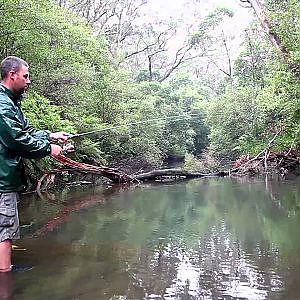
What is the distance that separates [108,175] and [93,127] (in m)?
2.75

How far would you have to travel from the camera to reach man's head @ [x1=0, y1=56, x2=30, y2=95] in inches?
163

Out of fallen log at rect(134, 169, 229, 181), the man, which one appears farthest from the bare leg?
fallen log at rect(134, 169, 229, 181)

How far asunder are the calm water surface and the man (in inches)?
14.7

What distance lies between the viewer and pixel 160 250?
5.01 metres

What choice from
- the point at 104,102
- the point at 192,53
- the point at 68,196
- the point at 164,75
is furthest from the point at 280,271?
the point at 192,53

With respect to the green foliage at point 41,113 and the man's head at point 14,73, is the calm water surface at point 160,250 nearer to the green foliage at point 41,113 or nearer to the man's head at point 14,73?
the man's head at point 14,73

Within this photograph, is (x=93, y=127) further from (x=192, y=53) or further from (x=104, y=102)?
(x=192, y=53)

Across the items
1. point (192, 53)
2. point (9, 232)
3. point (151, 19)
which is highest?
point (151, 19)

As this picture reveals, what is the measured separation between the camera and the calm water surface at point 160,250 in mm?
3604

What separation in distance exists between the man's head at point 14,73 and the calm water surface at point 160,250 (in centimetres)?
161

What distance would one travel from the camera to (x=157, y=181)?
1514 cm

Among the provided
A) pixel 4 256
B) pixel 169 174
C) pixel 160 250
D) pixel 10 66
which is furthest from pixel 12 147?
pixel 169 174

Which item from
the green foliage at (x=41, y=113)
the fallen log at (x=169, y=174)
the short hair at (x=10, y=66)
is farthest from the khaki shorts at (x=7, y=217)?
the fallen log at (x=169, y=174)

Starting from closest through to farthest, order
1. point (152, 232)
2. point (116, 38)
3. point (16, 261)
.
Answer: point (16, 261), point (152, 232), point (116, 38)
